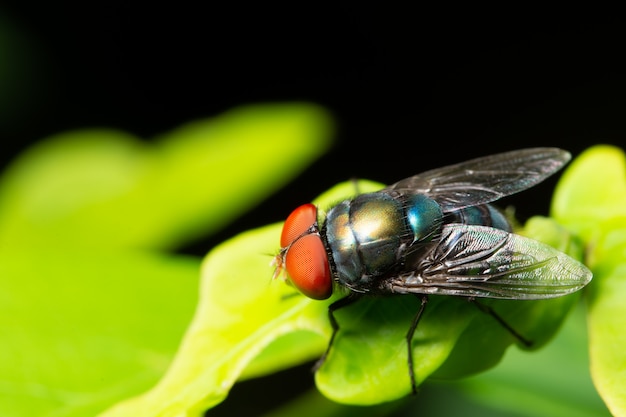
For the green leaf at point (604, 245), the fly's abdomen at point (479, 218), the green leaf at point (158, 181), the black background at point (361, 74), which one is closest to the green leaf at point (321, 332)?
the green leaf at point (604, 245)

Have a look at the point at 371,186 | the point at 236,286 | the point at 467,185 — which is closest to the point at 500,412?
the point at 467,185

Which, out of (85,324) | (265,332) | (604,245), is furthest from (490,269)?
(85,324)

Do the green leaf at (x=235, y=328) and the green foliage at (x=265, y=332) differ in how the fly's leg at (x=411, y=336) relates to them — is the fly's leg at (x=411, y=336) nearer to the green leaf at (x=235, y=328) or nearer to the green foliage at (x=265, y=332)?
the green foliage at (x=265, y=332)

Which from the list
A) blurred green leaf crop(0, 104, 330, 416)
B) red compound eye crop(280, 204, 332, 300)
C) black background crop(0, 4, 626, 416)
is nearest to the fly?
red compound eye crop(280, 204, 332, 300)

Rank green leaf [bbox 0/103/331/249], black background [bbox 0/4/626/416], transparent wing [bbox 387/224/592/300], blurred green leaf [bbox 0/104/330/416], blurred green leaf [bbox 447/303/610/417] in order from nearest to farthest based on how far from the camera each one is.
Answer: transparent wing [bbox 387/224/592/300] < blurred green leaf [bbox 0/104/330/416] < blurred green leaf [bbox 447/303/610/417] < green leaf [bbox 0/103/331/249] < black background [bbox 0/4/626/416]

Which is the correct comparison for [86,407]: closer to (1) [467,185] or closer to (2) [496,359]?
(2) [496,359]

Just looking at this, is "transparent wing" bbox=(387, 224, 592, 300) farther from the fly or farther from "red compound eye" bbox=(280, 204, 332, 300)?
"red compound eye" bbox=(280, 204, 332, 300)
